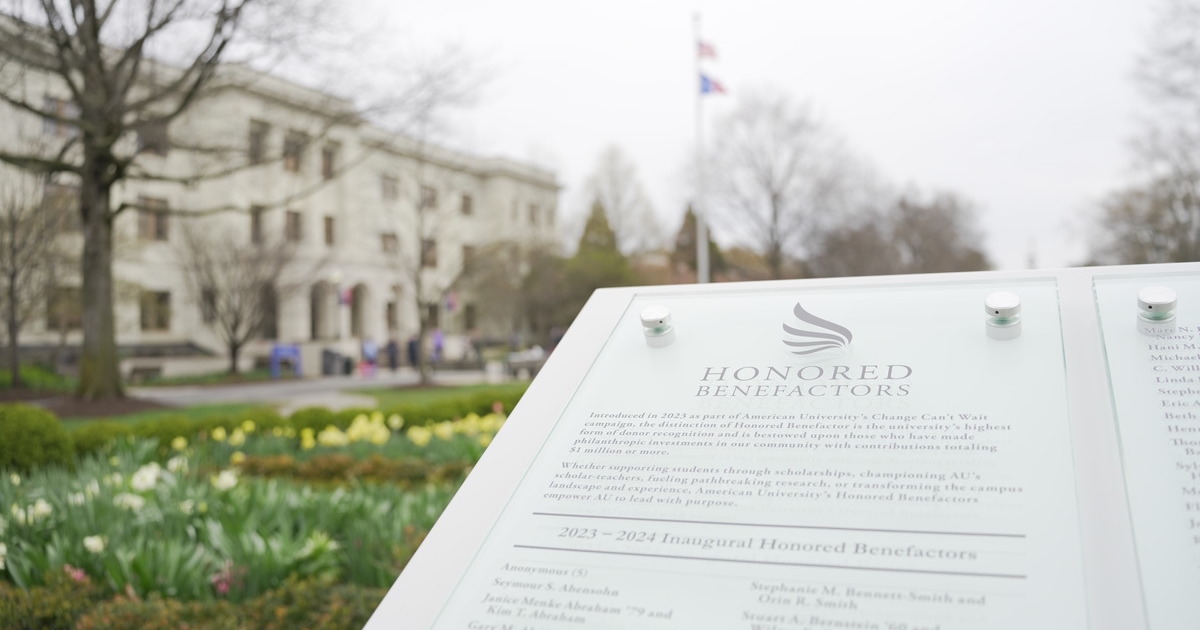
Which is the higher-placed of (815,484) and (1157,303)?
(1157,303)

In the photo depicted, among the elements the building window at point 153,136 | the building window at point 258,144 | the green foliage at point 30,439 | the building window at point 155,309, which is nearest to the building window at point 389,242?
the building window at point 155,309

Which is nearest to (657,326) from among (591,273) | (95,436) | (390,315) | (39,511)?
(39,511)

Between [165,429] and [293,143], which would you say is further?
[293,143]

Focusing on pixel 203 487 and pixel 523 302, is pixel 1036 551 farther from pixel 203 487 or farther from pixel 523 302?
pixel 523 302

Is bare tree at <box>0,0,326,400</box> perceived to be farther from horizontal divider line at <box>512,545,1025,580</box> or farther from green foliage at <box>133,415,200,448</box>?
horizontal divider line at <box>512,545,1025,580</box>

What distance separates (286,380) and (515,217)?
21606mm

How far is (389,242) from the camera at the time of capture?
3656 cm

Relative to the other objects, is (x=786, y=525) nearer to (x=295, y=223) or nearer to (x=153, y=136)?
(x=153, y=136)

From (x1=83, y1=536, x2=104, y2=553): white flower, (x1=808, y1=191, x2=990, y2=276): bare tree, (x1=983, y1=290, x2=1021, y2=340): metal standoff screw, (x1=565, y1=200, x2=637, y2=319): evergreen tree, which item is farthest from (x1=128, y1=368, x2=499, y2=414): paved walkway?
(x1=808, y1=191, x2=990, y2=276): bare tree

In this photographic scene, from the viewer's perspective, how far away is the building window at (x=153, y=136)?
43.3 ft

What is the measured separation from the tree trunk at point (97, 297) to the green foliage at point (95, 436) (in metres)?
7.13

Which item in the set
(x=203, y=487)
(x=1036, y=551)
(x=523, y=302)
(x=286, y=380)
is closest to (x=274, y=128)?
(x=203, y=487)

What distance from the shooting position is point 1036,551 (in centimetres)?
158

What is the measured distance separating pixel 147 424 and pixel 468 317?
39417mm
